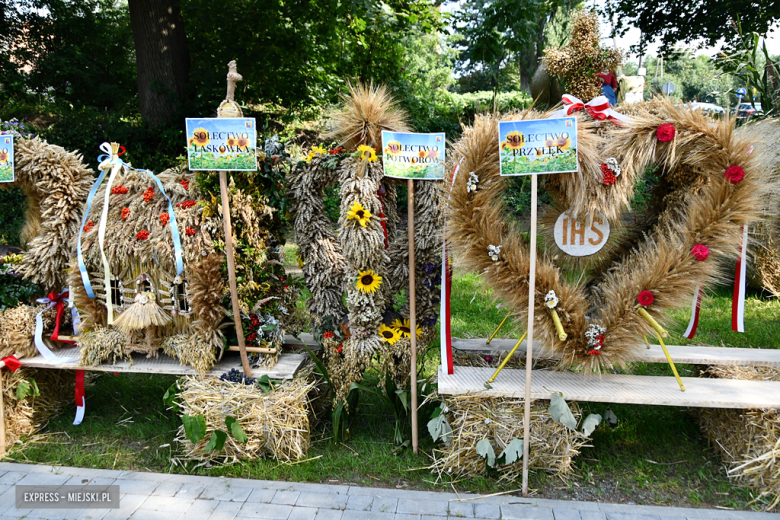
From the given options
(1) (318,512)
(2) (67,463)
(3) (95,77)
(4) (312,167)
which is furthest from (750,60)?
(3) (95,77)

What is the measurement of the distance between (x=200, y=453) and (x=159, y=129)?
596 cm

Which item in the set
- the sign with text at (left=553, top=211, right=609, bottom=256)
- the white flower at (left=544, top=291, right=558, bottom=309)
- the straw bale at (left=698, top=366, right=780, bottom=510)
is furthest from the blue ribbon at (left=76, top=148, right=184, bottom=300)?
the straw bale at (left=698, top=366, right=780, bottom=510)

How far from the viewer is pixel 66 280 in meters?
3.21

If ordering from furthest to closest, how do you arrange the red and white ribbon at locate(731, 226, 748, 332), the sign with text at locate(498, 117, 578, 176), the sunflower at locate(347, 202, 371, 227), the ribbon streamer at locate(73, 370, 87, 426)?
the ribbon streamer at locate(73, 370, 87, 426)
the red and white ribbon at locate(731, 226, 748, 332)
the sunflower at locate(347, 202, 371, 227)
the sign with text at locate(498, 117, 578, 176)

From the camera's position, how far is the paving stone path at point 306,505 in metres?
2.45

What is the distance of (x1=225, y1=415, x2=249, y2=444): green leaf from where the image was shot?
8.99 ft

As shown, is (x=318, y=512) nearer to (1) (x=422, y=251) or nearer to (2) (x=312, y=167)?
(1) (x=422, y=251)

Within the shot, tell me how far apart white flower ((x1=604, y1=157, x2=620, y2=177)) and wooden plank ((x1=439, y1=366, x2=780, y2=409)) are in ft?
3.76

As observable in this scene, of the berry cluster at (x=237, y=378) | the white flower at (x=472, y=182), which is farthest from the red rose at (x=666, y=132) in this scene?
the berry cluster at (x=237, y=378)

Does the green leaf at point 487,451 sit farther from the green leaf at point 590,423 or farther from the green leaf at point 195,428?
the green leaf at point 195,428

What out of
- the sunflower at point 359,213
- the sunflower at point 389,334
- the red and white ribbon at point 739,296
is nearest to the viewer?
the sunflower at point 359,213

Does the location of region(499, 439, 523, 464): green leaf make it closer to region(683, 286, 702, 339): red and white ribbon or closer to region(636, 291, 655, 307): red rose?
region(636, 291, 655, 307): red rose

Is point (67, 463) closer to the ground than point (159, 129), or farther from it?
closer to the ground

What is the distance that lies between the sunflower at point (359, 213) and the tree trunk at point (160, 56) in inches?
214
